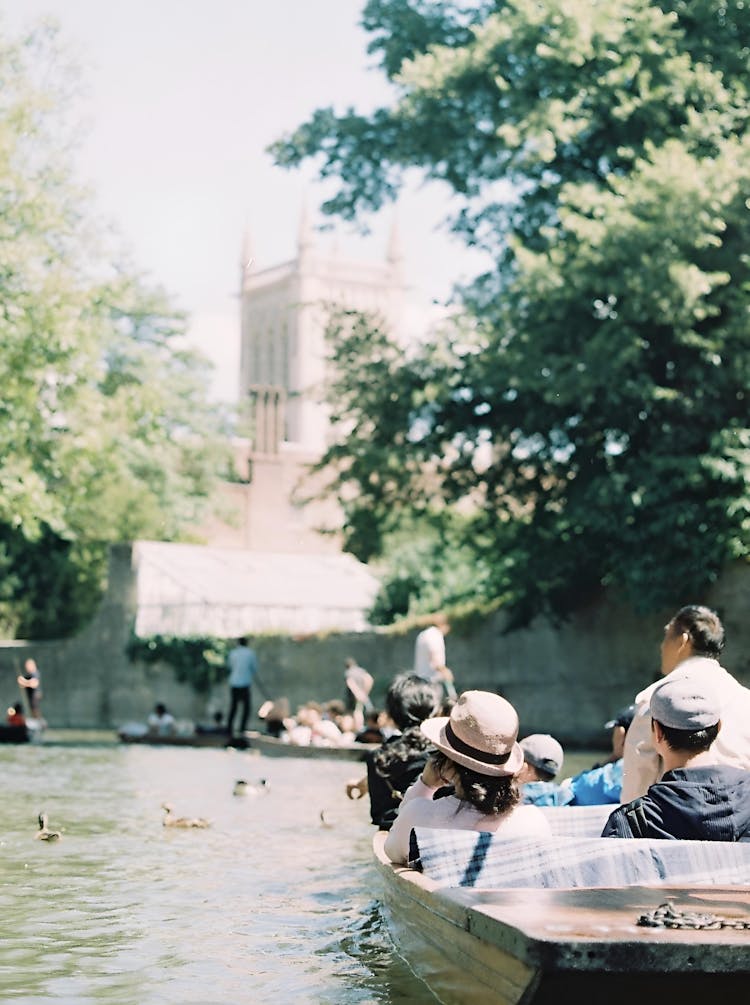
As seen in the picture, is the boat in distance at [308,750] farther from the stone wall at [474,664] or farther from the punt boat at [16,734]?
the punt boat at [16,734]

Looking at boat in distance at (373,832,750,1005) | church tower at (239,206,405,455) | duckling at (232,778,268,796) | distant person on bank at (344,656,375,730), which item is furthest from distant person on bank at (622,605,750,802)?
church tower at (239,206,405,455)

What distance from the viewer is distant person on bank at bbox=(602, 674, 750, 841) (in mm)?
5445

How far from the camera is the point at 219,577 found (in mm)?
40781

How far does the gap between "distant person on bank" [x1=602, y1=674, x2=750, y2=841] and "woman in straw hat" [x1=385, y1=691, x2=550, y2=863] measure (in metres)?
0.34

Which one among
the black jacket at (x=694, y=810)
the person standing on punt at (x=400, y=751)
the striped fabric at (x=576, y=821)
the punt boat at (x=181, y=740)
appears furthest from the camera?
the punt boat at (x=181, y=740)

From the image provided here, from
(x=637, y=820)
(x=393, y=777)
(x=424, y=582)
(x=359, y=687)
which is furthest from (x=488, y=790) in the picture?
(x=424, y=582)

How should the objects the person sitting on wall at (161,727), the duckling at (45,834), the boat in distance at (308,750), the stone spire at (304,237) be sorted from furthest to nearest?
1. the stone spire at (304,237)
2. the person sitting on wall at (161,727)
3. the boat in distance at (308,750)
4. the duckling at (45,834)

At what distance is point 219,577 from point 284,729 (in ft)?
53.3

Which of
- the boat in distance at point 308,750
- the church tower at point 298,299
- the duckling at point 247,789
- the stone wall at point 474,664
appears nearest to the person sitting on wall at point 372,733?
the boat in distance at point 308,750

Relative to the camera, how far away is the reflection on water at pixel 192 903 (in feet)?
20.5

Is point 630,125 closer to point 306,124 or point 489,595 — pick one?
point 306,124

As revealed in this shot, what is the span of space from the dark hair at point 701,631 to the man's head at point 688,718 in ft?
5.41

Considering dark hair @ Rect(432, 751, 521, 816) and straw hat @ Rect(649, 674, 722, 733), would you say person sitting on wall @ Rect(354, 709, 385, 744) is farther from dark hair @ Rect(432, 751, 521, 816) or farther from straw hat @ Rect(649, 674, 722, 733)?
straw hat @ Rect(649, 674, 722, 733)

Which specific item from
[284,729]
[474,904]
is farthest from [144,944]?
[284,729]
